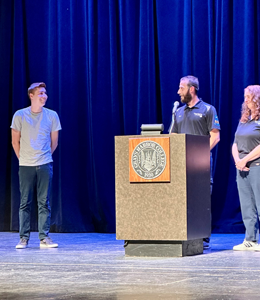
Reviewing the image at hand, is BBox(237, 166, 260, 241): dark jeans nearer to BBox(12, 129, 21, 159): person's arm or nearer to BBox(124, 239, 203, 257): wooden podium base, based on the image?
BBox(124, 239, 203, 257): wooden podium base

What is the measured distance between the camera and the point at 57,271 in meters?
3.26

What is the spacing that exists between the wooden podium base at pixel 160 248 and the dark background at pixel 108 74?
210 centimetres

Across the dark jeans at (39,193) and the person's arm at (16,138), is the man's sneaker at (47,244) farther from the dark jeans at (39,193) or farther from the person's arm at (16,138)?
the person's arm at (16,138)

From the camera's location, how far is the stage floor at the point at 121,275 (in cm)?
250

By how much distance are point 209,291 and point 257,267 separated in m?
0.86

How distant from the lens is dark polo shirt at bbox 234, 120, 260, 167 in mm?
4452

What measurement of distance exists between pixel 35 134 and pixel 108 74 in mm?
1877

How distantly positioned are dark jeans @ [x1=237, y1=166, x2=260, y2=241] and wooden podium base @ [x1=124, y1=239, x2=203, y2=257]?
24.3 inches

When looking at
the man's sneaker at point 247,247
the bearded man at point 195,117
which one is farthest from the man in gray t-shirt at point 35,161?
the man's sneaker at point 247,247

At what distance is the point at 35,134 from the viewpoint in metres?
4.94

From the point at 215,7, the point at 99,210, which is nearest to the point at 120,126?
the point at 99,210

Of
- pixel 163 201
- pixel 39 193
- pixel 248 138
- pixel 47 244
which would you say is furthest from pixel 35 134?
pixel 248 138

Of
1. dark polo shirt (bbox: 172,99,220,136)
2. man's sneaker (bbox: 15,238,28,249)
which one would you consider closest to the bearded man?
dark polo shirt (bbox: 172,99,220,136)

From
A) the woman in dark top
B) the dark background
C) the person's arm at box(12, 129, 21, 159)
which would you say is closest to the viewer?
the woman in dark top
